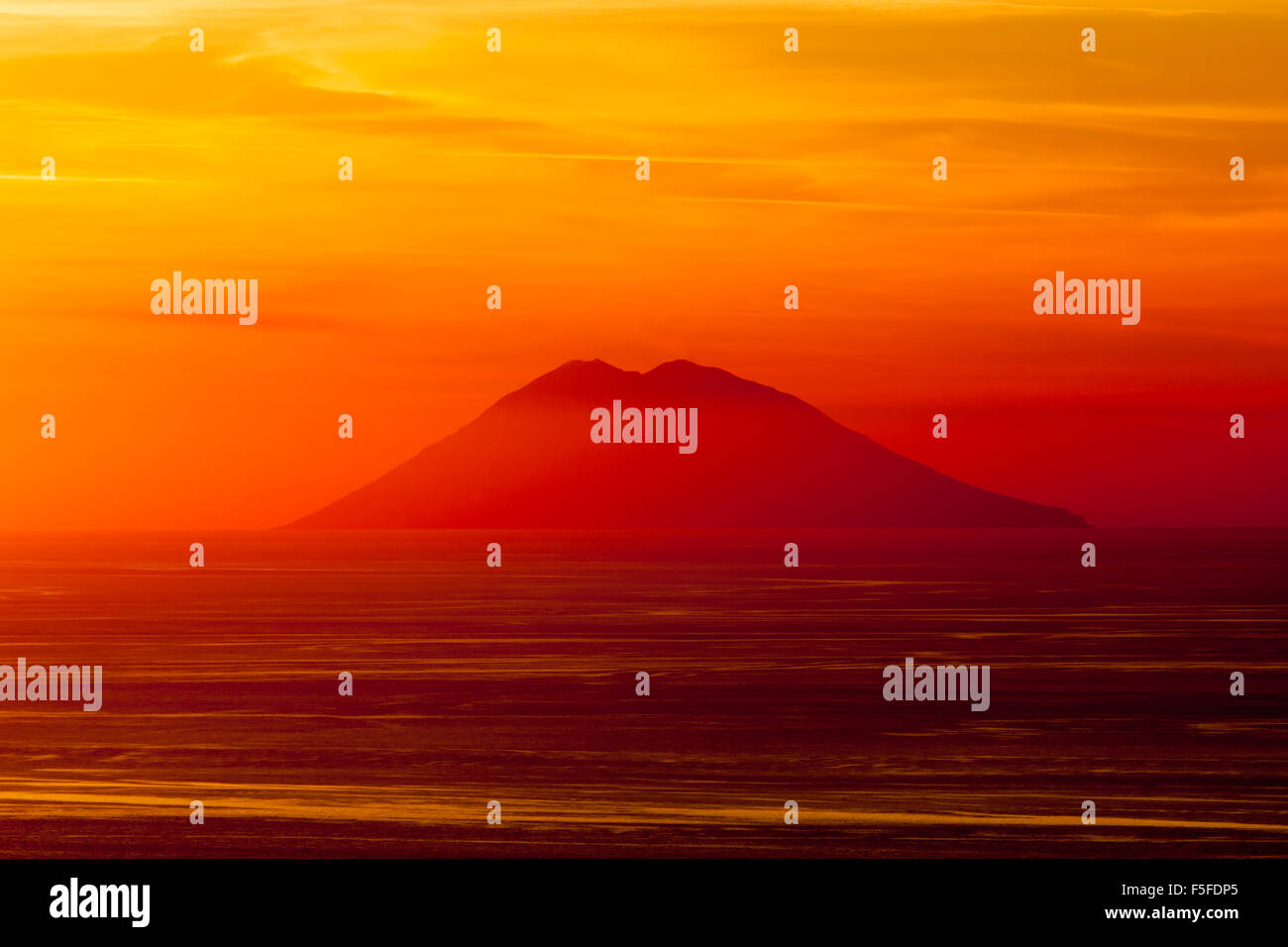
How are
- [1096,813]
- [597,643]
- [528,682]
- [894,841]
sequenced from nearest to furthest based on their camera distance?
1. [894,841]
2. [1096,813]
3. [528,682]
4. [597,643]

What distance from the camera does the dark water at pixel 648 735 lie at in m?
36.3

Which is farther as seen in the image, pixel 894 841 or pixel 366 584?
pixel 366 584

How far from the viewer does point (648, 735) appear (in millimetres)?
52062

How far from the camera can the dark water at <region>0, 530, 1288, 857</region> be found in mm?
36281

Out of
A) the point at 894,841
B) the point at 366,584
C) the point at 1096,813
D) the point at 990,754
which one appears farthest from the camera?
the point at 366,584

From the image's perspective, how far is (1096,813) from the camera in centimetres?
3925

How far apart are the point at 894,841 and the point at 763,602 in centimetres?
8347

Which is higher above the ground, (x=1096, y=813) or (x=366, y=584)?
(x=366, y=584)

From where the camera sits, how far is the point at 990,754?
4825 cm
